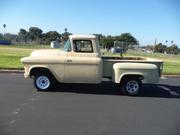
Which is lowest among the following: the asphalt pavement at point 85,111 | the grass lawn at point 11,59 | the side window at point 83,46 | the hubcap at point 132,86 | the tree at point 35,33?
the asphalt pavement at point 85,111

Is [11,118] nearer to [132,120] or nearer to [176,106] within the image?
[132,120]

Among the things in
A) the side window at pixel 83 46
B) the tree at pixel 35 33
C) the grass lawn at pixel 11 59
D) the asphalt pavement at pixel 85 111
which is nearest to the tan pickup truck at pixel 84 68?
the side window at pixel 83 46

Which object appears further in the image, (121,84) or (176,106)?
(121,84)

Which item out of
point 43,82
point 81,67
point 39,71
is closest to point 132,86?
point 81,67

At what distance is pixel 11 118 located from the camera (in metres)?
7.21

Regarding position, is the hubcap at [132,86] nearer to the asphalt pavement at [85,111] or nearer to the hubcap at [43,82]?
the asphalt pavement at [85,111]

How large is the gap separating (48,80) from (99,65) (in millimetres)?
1763

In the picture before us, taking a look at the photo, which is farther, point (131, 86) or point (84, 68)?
point (131, 86)

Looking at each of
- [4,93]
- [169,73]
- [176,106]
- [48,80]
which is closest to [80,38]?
[48,80]

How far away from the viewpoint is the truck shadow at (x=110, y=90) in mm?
11211

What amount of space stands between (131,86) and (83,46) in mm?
2100

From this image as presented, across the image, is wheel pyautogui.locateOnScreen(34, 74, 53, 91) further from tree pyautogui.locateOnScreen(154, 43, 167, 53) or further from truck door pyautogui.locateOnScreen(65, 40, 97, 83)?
tree pyautogui.locateOnScreen(154, 43, 167, 53)

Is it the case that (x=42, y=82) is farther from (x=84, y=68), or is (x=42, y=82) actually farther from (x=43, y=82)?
(x=84, y=68)

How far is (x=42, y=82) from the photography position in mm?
10875
